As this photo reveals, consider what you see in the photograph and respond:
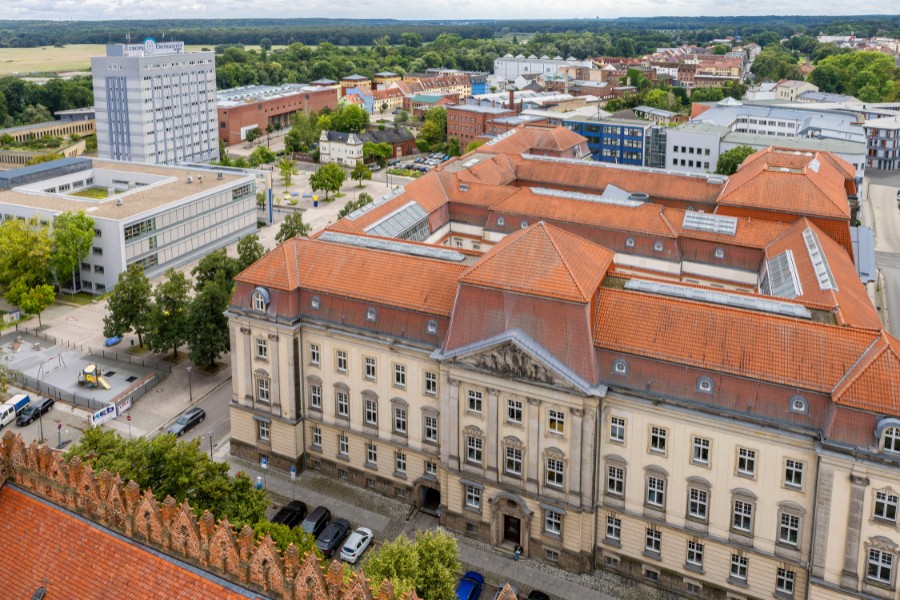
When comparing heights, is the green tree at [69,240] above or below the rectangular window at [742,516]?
above

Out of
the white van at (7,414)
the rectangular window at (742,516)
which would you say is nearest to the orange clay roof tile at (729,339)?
the rectangular window at (742,516)

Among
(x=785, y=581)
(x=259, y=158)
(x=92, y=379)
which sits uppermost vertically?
(x=259, y=158)

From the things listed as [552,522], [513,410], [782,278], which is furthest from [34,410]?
[782,278]

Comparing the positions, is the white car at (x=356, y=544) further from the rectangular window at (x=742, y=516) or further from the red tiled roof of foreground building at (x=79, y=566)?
the red tiled roof of foreground building at (x=79, y=566)

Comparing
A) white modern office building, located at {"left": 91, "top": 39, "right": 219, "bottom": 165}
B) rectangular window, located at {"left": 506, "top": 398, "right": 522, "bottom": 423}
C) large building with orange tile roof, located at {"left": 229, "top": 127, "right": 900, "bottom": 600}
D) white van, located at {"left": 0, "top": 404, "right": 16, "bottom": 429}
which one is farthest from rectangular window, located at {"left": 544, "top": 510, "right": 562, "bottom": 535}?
white modern office building, located at {"left": 91, "top": 39, "right": 219, "bottom": 165}

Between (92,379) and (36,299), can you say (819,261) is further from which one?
(36,299)

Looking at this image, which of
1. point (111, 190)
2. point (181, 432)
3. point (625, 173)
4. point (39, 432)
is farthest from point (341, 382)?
point (111, 190)
